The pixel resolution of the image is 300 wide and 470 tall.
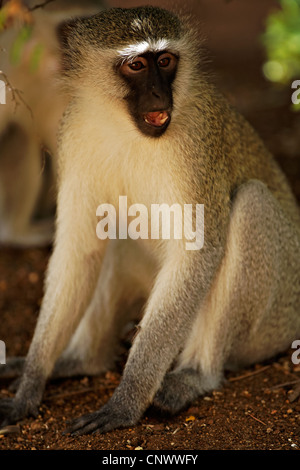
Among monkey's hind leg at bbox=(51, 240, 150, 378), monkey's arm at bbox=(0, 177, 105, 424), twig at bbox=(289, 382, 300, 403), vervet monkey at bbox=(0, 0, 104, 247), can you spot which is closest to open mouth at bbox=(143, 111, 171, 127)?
monkey's arm at bbox=(0, 177, 105, 424)

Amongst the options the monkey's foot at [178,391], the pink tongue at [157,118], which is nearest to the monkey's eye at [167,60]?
the pink tongue at [157,118]

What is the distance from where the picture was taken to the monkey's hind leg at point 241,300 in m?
4.48

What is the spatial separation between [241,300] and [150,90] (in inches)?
56.6

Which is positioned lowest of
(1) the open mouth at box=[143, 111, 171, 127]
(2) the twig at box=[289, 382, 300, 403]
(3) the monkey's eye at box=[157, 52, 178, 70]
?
(2) the twig at box=[289, 382, 300, 403]

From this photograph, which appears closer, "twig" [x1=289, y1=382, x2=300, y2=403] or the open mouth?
the open mouth

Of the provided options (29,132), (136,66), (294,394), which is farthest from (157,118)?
(29,132)

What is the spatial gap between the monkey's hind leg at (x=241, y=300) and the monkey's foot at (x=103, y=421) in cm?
25

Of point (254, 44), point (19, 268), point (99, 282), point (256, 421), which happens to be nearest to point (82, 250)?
point (99, 282)

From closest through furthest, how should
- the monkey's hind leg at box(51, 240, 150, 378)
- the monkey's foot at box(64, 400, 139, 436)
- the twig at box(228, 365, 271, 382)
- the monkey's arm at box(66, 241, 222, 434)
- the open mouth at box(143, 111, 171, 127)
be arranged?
the open mouth at box(143, 111, 171, 127) → the monkey's foot at box(64, 400, 139, 436) → the monkey's arm at box(66, 241, 222, 434) → the twig at box(228, 365, 271, 382) → the monkey's hind leg at box(51, 240, 150, 378)

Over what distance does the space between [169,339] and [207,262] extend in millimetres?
502

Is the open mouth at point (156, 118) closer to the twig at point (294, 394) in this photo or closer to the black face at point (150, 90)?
the black face at point (150, 90)

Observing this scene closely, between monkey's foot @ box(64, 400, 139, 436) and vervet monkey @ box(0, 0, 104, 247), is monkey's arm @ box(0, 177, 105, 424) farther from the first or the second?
vervet monkey @ box(0, 0, 104, 247)

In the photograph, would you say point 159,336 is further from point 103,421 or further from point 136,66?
point 136,66

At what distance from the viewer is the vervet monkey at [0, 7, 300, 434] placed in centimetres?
415
